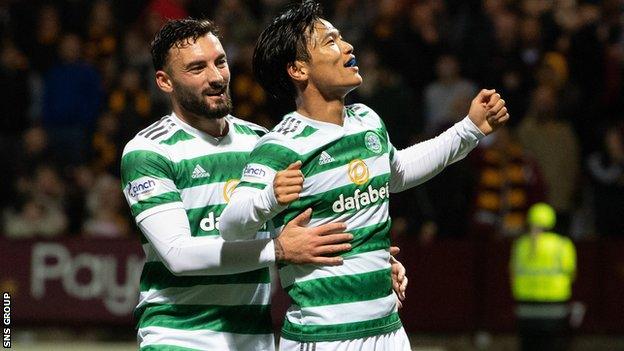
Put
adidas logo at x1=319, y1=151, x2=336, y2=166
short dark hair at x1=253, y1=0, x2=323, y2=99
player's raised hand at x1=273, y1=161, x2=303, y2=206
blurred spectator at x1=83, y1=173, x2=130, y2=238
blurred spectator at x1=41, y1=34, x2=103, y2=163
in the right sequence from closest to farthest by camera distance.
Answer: player's raised hand at x1=273, y1=161, x2=303, y2=206 → adidas logo at x1=319, y1=151, x2=336, y2=166 → short dark hair at x1=253, y1=0, x2=323, y2=99 → blurred spectator at x1=83, y1=173, x2=130, y2=238 → blurred spectator at x1=41, y1=34, x2=103, y2=163

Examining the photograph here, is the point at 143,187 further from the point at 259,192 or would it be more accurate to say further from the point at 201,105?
the point at 259,192

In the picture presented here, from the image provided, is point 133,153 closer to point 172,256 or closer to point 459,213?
point 172,256

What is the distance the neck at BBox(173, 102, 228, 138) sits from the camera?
5.36m

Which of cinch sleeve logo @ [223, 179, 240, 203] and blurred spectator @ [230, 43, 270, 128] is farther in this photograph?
blurred spectator @ [230, 43, 270, 128]

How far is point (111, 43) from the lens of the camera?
Answer: 13.4 m

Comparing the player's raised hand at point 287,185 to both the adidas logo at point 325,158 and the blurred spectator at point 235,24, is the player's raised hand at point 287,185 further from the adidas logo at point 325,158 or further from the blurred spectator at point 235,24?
the blurred spectator at point 235,24

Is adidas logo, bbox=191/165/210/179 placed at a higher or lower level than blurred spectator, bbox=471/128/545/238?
higher

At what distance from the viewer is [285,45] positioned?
5180mm

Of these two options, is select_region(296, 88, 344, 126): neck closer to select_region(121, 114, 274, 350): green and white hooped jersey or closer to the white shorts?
select_region(121, 114, 274, 350): green and white hooped jersey

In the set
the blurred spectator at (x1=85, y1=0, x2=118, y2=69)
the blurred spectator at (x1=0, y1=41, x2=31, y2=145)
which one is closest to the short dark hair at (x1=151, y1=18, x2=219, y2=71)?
the blurred spectator at (x1=0, y1=41, x2=31, y2=145)

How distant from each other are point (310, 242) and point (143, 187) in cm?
71

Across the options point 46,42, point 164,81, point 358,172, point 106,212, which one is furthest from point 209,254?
point 46,42

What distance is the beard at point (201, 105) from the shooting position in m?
5.29

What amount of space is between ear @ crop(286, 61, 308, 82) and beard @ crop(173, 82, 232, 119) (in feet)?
1.05
